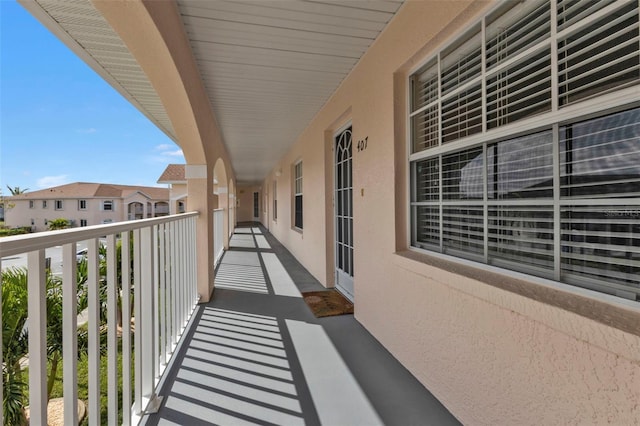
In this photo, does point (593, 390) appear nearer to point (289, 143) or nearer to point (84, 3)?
point (84, 3)

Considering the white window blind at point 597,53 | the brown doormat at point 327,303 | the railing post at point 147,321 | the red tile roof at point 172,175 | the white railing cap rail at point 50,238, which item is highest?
the red tile roof at point 172,175

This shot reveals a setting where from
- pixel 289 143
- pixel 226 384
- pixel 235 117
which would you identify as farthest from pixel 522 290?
pixel 289 143

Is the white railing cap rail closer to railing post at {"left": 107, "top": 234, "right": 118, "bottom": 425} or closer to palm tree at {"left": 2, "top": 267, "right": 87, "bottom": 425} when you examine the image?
railing post at {"left": 107, "top": 234, "right": 118, "bottom": 425}

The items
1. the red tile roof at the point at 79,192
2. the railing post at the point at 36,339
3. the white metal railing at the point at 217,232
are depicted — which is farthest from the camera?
the red tile roof at the point at 79,192

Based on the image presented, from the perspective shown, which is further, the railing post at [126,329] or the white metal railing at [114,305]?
the railing post at [126,329]

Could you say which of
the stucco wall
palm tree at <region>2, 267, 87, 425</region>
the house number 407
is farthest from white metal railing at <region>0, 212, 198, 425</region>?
the house number 407

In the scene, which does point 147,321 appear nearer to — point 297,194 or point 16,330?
point 16,330

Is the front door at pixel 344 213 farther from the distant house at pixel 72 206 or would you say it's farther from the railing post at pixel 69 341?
the distant house at pixel 72 206

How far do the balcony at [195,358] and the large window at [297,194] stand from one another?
3.49 m

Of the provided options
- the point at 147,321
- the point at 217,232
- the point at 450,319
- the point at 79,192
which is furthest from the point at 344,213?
the point at 79,192

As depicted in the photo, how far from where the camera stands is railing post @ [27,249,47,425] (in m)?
0.87

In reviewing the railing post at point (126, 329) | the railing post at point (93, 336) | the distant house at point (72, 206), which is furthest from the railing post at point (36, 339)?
the distant house at point (72, 206)

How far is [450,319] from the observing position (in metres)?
1.70

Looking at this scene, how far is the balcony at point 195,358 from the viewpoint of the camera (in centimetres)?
106
